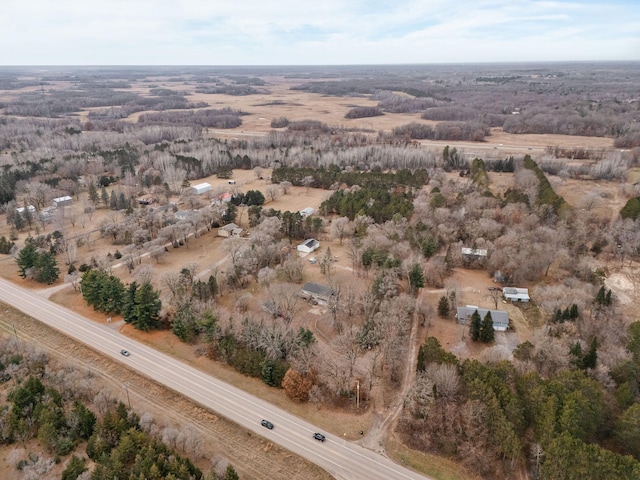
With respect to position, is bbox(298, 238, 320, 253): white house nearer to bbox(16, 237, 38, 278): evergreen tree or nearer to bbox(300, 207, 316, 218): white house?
bbox(300, 207, 316, 218): white house

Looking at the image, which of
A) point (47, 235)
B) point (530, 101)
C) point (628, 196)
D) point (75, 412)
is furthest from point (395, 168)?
point (530, 101)

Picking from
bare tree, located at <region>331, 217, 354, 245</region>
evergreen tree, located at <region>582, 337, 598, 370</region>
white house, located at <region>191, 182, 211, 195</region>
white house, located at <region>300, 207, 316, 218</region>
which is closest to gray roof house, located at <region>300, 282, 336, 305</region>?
bare tree, located at <region>331, 217, 354, 245</region>

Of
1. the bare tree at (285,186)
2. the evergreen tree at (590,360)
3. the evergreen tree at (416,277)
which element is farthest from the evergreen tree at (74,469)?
the bare tree at (285,186)

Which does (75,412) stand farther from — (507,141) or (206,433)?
(507,141)

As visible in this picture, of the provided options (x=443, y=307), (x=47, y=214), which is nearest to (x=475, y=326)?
Result: (x=443, y=307)

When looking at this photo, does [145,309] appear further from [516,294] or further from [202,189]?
[202,189]
